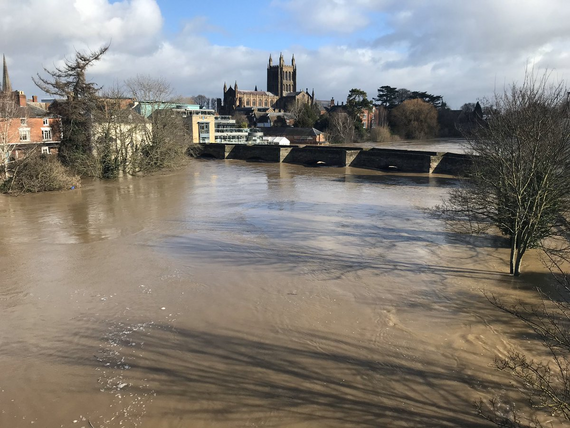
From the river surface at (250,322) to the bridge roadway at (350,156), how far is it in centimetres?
1828

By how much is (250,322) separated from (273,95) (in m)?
119

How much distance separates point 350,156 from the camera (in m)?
42.6

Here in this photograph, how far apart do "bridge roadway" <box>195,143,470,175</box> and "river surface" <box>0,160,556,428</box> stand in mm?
18282

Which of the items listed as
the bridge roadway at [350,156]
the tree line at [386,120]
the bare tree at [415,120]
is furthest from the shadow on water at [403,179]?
the bare tree at [415,120]

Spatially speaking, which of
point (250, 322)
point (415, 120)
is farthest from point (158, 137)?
point (415, 120)

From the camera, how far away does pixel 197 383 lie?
7.20 metres

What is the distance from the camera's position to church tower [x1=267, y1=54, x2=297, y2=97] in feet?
407

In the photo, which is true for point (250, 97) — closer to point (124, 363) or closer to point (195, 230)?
point (195, 230)

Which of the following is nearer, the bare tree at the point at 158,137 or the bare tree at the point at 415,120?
the bare tree at the point at 158,137

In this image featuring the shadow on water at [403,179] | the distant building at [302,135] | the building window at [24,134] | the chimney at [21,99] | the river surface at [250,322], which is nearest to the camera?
the river surface at [250,322]

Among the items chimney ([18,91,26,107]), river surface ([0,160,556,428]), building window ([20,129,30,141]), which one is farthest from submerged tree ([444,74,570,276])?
chimney ([18,91,26,107])

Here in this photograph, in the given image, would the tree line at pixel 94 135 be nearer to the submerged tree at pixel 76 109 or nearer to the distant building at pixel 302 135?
the submerged tree at pixel 76 109

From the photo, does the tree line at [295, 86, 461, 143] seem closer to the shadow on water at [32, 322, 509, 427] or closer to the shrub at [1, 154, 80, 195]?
the shrub at [1, 154, 80, 195]

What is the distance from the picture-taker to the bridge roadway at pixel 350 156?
121ft
